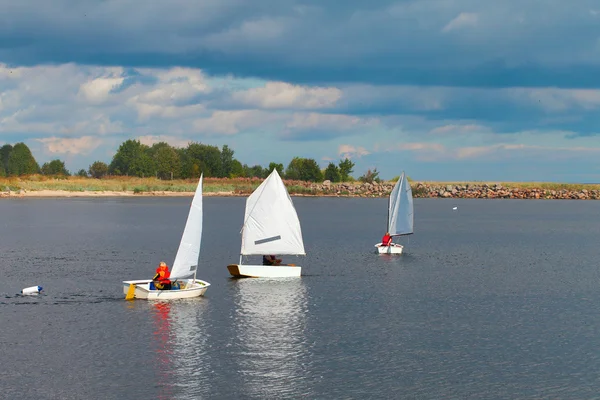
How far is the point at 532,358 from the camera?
34625mm

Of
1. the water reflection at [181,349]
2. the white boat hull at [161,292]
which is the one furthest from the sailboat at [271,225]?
the water reflection at [181,349]

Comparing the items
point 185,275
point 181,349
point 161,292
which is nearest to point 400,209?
point 185,275

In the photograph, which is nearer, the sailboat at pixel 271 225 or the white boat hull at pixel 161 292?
the white boat hull at pixel 161 292

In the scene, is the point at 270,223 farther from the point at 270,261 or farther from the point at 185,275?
the point at 185,275

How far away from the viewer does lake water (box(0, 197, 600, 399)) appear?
30.2 m

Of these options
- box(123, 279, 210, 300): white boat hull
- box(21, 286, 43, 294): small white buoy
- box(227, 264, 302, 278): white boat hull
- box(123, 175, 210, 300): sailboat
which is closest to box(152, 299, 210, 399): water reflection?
box(123, 279, 210, 300): white boat hull

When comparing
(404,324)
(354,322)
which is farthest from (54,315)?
(404,324)

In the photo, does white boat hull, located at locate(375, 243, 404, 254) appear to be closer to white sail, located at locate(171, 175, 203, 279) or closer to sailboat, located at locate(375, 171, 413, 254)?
sailboat, located at locate(375, 171, 413, 254)

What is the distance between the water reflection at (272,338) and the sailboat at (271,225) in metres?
3.28

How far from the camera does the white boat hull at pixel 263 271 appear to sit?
2245 inches

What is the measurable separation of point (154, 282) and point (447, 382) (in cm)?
2204

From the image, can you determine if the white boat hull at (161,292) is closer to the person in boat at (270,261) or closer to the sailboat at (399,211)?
the person in boat at (270,261)

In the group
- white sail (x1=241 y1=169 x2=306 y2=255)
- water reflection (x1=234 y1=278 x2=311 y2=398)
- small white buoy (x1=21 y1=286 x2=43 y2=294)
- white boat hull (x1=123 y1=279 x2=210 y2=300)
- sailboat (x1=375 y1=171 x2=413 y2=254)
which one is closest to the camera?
water reflection (x1=234 y1=278 x2=311 y2=398)

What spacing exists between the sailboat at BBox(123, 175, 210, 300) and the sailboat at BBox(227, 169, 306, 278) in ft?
28.3
